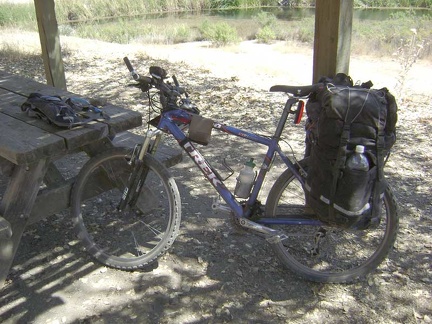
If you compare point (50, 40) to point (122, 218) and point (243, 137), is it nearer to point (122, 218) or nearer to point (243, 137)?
point (122, 218)

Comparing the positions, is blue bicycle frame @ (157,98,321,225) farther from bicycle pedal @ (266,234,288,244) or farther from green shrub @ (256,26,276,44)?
green shrub @ (256,26,276,44)

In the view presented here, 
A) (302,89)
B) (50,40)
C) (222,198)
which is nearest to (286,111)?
(302,89)

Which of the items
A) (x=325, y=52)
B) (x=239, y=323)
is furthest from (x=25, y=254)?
(x=325, y=52)

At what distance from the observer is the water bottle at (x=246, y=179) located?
112 inches

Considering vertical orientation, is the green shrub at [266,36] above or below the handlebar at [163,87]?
below

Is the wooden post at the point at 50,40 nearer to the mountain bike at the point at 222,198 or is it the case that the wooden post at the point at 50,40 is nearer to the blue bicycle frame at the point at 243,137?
the mountain bike at the point at 222,198

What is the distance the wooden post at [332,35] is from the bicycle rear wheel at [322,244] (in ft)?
2.56

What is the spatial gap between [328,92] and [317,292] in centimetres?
117

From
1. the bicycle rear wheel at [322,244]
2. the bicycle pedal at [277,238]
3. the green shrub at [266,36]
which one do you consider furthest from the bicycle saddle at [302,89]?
the green shrub at [266,36]

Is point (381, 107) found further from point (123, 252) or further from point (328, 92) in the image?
point (123, 252)

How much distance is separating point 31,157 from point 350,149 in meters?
1.60

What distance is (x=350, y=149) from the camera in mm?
2377

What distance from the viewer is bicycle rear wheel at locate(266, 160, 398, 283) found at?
2732 millimetres

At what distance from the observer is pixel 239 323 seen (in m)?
2.56
